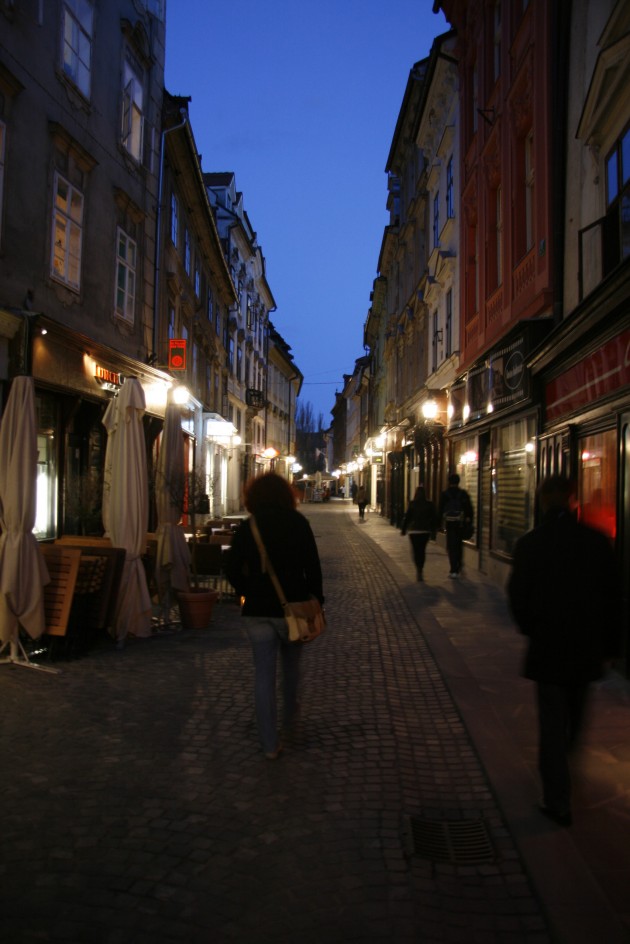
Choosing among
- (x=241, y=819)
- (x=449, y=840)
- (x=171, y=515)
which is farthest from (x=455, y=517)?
(x=241, y=819)

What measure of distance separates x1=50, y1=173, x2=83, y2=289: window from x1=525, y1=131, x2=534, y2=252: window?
7.74m

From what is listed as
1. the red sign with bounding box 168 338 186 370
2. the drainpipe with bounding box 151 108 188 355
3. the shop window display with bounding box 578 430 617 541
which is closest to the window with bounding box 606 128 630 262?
the shop window display with bounding box 578 430 617 541

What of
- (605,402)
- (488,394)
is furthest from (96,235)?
(605,402)

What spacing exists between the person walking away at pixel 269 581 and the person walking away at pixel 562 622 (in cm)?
140

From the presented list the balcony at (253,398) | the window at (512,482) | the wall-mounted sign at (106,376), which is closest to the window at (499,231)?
the window at (512,482)

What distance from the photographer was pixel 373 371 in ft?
153

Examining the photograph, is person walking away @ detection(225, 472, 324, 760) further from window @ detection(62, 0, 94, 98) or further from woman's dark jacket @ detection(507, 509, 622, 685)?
window @ detection(62, 0, 94, 98)

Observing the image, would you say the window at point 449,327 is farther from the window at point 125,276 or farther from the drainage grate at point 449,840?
the drainage grate at point 449,840

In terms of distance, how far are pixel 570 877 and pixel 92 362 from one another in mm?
12354

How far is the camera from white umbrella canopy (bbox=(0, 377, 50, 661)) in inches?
274

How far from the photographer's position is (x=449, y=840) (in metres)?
3.73

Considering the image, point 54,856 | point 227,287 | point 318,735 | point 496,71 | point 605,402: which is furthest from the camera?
point 227,287

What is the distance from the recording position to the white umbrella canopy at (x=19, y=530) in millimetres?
6953

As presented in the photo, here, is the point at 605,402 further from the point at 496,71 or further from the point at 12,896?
the point at 496,71
